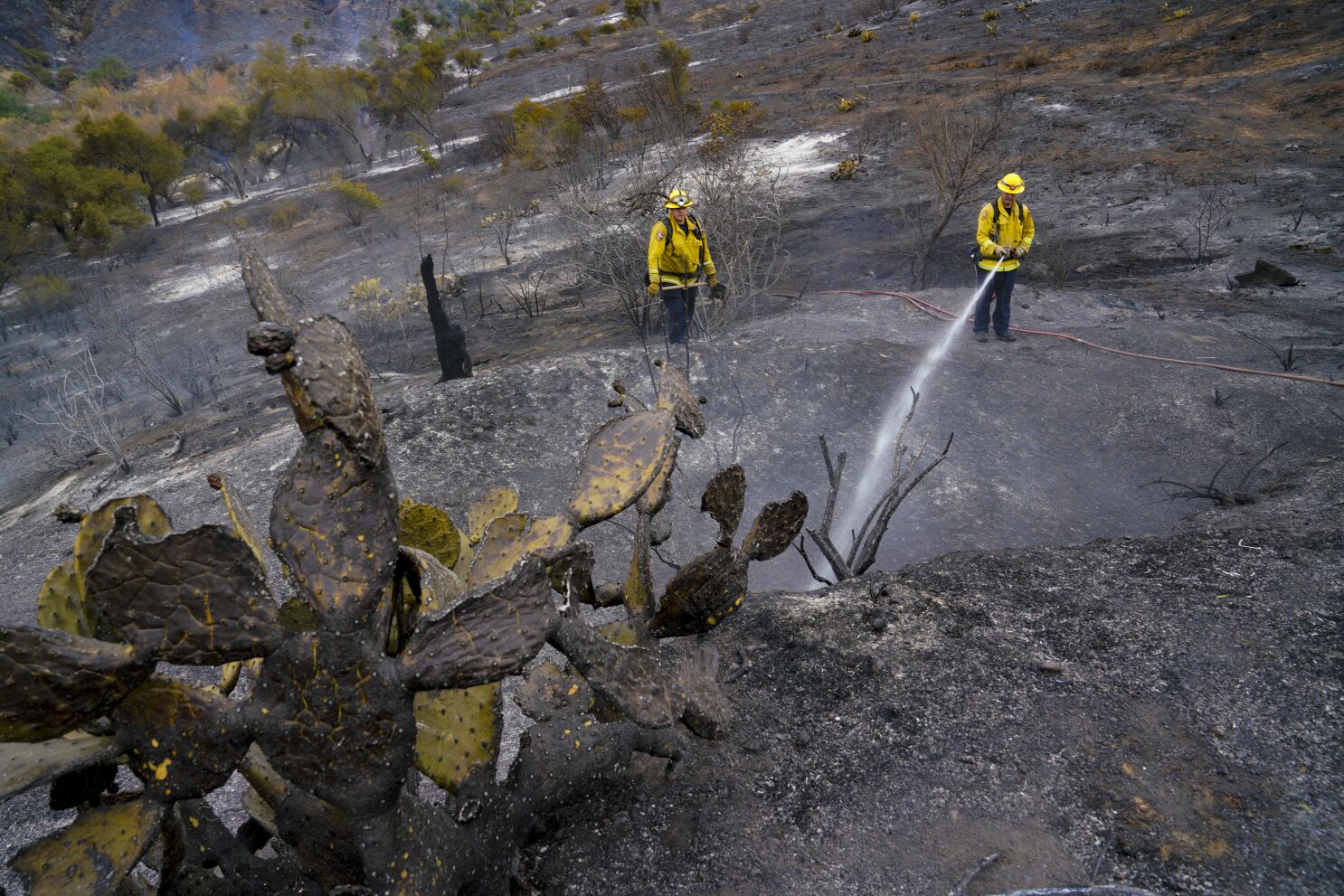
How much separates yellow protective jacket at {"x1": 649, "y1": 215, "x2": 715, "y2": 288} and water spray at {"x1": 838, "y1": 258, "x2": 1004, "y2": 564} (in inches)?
87.3

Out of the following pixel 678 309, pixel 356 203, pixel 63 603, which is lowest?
pixel 678 309

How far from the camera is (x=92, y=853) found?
1353mm

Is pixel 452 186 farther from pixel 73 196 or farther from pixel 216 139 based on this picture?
pixel 216 139

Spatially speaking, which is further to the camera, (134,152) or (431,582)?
(134,152)

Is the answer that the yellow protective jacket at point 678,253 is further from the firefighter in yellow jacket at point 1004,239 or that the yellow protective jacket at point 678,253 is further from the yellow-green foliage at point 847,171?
the yellow-green foliage at point 847,171

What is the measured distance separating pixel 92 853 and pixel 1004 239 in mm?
7906

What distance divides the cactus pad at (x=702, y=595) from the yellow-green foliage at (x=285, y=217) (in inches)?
770

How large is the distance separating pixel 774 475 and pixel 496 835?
13.7ft

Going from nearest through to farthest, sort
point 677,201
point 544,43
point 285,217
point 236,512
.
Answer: point 236,512 → point 677,201 → point 285,217 → point 544,43

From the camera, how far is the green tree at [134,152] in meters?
19.1

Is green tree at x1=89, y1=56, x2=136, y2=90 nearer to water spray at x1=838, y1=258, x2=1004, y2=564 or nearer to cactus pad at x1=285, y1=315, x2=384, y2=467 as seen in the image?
water spray at x1=838, y1=258, x2=1004, y2=564

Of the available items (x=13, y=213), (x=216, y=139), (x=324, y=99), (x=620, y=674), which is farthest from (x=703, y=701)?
(x=216, y=139)

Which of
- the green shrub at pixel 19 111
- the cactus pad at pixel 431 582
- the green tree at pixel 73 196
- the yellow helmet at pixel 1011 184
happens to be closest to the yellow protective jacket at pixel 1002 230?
the yellow helmet at pixel 1011 184

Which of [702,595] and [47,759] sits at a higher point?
[47,759]
